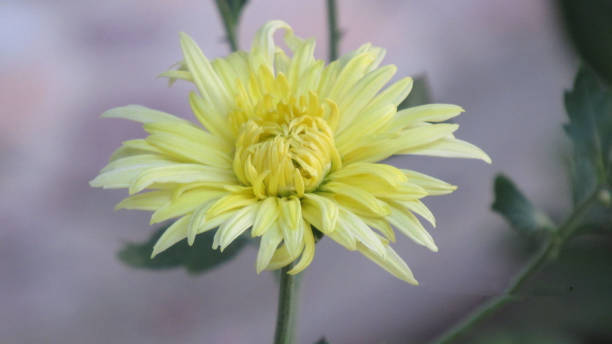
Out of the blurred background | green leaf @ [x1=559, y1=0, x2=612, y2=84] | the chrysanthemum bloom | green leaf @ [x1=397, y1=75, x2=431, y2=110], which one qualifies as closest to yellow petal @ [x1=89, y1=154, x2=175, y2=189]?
the chrysanthemum bloom

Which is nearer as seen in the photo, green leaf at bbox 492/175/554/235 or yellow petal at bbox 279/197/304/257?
yellow petal at bbox 279/197/304/257

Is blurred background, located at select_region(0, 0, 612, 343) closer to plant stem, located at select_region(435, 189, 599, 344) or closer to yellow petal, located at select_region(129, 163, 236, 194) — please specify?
plant stem, located at select_region(435, 189, 599, 344)

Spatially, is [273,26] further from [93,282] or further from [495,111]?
[495,111]

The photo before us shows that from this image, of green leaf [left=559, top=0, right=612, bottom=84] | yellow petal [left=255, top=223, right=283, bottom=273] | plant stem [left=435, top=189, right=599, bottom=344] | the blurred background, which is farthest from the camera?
green leaf [left=559, top=0, right=612, bottom=84]

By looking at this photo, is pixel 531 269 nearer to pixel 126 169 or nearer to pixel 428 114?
pixel 428 114

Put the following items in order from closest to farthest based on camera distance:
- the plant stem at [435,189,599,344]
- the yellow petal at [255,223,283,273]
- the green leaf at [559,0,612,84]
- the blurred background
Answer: the yellow petal at [255,223,283,273] < the plant stem at [435,189,599,344] < the blurred background < the green leaf at [559,0,612,84]

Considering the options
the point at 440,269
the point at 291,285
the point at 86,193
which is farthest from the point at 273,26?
the point at 440,269

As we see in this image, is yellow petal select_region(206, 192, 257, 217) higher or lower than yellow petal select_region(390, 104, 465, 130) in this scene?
lower
